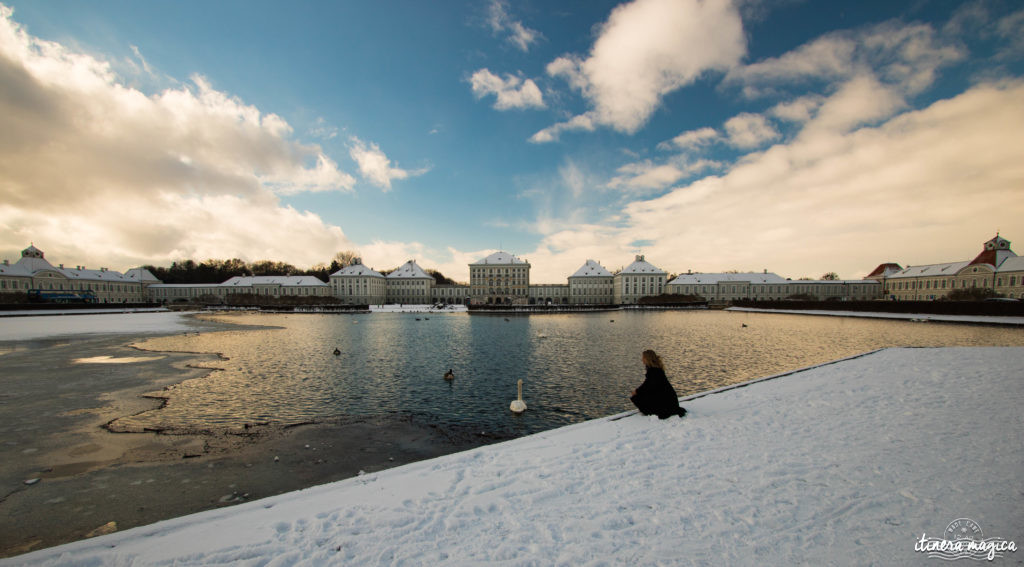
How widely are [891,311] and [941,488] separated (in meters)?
60.8

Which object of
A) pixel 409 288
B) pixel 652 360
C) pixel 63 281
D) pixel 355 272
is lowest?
pixel 652 360

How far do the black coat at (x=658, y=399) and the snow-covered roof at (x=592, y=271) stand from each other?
108 m

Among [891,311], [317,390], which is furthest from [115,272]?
[891,311]

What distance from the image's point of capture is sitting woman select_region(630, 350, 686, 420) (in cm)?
761

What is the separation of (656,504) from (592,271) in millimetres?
113171

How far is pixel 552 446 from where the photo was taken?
20.9 feet

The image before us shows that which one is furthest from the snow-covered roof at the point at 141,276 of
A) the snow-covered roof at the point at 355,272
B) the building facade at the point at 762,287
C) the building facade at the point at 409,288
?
the building facade at the point at 762,287

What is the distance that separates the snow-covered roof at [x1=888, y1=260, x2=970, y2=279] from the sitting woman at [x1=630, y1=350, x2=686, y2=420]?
114342 millimetres

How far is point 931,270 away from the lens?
88.9 meters

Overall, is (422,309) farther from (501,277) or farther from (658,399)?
(658,399)

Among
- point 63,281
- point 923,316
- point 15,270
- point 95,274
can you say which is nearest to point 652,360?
point 923,316

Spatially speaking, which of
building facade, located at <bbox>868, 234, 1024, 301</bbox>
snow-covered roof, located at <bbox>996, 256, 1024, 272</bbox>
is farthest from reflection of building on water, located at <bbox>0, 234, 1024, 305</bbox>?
snow-covered roof, located at <bbox>996, 256, 1024, 272</bbox>

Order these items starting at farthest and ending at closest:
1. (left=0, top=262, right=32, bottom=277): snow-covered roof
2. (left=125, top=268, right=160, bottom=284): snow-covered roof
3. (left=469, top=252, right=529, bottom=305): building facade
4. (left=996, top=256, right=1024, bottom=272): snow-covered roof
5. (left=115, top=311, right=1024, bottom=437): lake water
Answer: (left=125, top=268, right=160, bottom=284): snow-covered roof
(left=469, top=252, right=529, bottom=305): building facade
(left=0, top=262, right=32, bottom=277): snow-covered roof
(left=996, top=256, right=1024, bottom=272): snow-covered roof
(left=115, top=311, right=1024, bottom=437): lake water

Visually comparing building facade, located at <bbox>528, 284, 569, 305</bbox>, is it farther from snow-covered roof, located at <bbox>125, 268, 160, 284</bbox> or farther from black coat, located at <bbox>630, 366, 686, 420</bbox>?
snow-covered roof, located at <bbox>125, 268, 160, 284</bbox>
